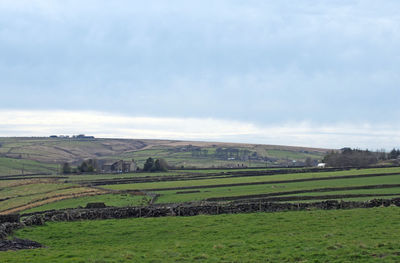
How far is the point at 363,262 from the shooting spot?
59.3ft

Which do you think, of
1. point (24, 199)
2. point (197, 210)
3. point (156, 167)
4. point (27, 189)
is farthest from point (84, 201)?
point (156, 167)

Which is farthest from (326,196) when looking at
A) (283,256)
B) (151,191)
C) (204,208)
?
(283,256)

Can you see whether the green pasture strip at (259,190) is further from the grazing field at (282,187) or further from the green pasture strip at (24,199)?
the green pasture strip at (24,199)

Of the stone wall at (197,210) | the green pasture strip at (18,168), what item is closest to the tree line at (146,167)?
the green pasture strip at (18,168)

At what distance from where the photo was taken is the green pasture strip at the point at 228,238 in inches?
790

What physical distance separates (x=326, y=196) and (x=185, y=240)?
3535 cm

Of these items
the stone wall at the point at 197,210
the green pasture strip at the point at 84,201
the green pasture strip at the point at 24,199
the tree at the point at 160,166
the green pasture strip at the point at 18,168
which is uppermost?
the stone wall at the point at 197,210

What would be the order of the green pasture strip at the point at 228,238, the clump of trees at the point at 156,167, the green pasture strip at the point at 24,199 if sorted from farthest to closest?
1. the clump of trees at the point at 156,167
2. the green pasture strip at the point at 24,199
3. the green pasture strip at the point at 228,238

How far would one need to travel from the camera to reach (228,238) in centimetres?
2533

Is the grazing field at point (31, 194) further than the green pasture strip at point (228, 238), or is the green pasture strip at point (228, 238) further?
the grazing field at point (31, 194)

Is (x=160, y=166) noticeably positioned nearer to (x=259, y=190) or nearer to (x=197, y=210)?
(x=259, y=190)

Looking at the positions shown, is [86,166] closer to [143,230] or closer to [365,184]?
[365,184]

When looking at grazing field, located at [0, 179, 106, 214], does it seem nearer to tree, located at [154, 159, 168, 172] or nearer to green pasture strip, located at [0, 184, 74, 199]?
green pasture strip, located at [0, 184, 74, 199]

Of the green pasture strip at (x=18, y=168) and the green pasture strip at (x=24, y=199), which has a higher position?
the green pasture strip at (x=24, y=199)
